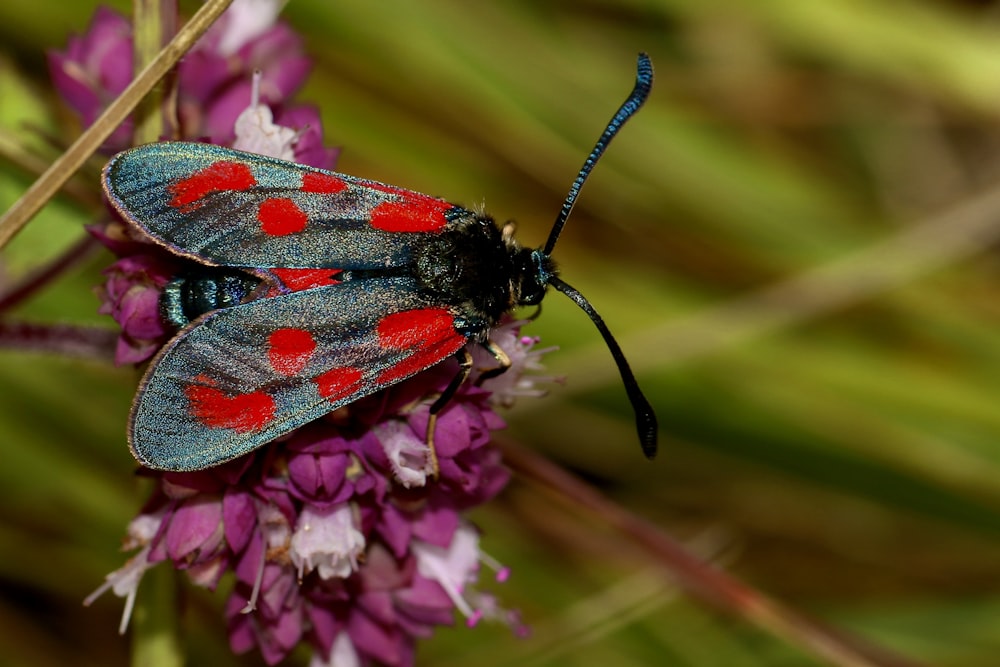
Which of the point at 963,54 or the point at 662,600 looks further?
the point at 963,54

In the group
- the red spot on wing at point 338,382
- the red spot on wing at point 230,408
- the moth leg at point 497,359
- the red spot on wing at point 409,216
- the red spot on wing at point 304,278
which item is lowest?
the red spot on wing at point 230,408

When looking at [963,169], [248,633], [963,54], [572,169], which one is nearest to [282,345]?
[248,633]

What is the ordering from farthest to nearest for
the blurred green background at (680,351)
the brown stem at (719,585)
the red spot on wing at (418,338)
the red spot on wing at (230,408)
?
1. the blurred green background at (680,351)
2. the brown stem at (719,585)
3. the red spot on wing at (418,338)
4. the red spot on wing at (230,408)

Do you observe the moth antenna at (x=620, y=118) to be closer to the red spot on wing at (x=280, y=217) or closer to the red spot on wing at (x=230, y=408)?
the red spot on wing at (x=280, y=217)

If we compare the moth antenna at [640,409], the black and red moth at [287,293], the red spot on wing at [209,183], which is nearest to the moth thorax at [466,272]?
the black and red moth at [287,293]

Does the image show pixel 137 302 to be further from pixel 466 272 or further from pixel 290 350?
pixel 466 272

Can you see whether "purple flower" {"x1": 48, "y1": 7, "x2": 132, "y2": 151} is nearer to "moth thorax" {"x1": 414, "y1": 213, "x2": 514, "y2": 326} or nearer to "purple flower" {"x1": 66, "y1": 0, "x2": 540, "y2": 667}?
"purple flower" {"x1": 66, "y1": 0, "x2": 540, "y2": 667}

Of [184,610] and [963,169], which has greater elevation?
[963,169]

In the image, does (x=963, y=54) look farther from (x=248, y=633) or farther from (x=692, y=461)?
(x=248, y=633)
